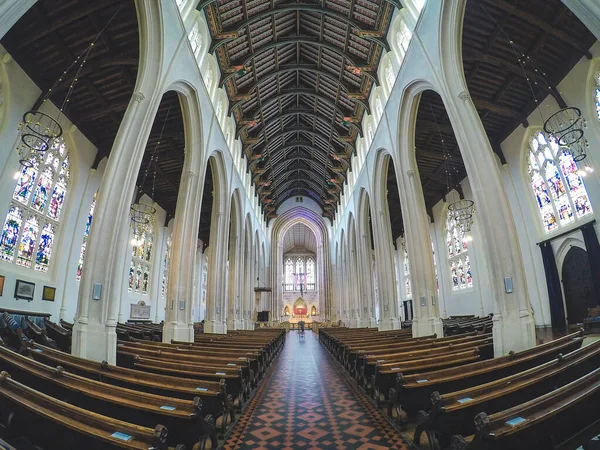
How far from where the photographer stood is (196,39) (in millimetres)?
10422

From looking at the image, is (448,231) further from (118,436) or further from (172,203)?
(118,436)

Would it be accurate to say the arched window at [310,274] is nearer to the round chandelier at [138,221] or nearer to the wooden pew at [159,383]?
the round chandelier at [138,221]

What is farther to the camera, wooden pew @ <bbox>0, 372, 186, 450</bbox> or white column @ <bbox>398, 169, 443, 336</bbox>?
white column @ <bbox>398, 169, 443, 336</bbox>

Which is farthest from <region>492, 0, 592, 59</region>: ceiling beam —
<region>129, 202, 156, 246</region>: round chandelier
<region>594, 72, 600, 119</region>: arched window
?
<region>129, 202, 156, 246</region>: round chandelier

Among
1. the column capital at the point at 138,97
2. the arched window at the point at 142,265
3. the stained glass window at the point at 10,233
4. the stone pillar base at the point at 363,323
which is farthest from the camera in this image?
the stone pillar base at the point at 363,323

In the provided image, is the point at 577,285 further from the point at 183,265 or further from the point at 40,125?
the point at 40,125

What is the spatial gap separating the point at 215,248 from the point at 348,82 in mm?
10872

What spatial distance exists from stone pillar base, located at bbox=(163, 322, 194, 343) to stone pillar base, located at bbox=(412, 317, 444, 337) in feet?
23.8

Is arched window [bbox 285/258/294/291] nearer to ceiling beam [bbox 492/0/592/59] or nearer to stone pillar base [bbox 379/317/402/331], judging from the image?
stone pillar base [bbox 379/317/402/331]

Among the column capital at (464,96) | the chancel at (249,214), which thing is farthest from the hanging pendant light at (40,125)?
the column capital at (464,96)

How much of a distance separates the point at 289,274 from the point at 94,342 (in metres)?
35.9

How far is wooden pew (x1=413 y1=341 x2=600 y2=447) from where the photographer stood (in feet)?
7.38

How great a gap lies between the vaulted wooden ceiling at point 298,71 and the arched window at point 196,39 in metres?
0.54

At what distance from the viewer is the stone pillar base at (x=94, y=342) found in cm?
540
